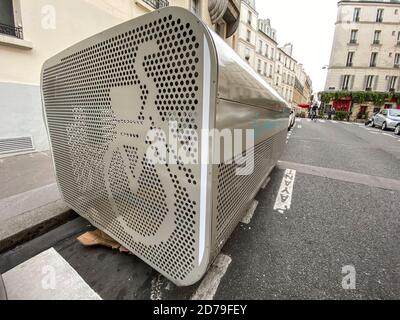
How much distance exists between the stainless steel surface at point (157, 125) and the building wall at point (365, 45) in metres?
33.2

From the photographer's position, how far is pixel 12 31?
352 cm

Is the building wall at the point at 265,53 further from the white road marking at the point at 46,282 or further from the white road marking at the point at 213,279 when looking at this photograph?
the white road marking at the point at 46,282

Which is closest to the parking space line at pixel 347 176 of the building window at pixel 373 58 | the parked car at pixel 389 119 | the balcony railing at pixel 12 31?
the balcony railing at pixel 12 31

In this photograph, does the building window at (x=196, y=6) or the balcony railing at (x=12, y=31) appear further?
the building window at (x=196, y=6)

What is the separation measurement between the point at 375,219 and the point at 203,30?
8.71ft

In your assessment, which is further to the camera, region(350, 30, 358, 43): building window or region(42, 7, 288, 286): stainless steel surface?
region(350, 30, 358, 43): building window

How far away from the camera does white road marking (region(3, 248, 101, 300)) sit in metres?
1.20

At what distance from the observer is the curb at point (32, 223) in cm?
161

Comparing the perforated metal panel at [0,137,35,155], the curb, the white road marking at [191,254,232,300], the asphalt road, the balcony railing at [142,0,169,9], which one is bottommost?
the white road marking at [191,254,232,300]

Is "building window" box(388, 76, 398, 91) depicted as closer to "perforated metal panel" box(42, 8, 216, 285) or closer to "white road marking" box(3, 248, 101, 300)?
"perforated metal panel" box(42, 8, 216, 285)

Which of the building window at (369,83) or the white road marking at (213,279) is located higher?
the building window at (369,83)

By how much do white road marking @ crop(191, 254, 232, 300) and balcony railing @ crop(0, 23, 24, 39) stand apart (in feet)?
16.4

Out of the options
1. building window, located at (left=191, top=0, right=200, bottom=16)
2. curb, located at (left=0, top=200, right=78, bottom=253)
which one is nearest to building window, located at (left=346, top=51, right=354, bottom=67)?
building window, located at (left=191, top=0, right=200, bottom=16)
